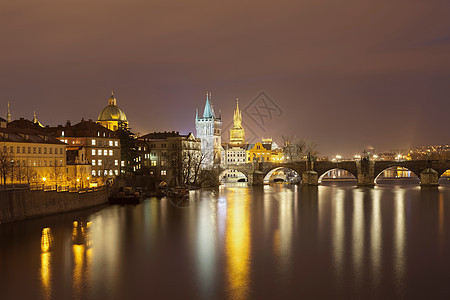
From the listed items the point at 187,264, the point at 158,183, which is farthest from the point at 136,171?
the point at 187,264

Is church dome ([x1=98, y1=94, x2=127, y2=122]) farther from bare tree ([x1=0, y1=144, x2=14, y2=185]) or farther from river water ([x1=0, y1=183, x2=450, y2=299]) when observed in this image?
river water ([x1=0, y1=183, x2=450, y2=299])

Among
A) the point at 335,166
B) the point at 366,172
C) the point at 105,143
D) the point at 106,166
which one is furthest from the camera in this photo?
the point at 335,166

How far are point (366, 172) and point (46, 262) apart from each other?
74.8 meters

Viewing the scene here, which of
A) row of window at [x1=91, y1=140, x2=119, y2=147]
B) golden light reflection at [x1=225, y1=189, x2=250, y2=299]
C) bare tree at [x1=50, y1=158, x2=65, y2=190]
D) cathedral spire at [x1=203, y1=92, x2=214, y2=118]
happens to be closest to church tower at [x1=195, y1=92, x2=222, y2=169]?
cathedral spire at [x1=203, y1=92, x2=214, y2=118]

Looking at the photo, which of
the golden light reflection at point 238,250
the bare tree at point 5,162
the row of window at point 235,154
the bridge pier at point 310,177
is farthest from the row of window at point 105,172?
the row of window at point 235,154

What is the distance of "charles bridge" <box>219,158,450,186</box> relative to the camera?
90688 millimetres

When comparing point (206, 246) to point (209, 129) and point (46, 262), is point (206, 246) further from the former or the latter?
point (209, 129)

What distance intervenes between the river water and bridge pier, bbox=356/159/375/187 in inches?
1595

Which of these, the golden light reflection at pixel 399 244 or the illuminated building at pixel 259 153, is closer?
the golden light reflection at pixel 399 244

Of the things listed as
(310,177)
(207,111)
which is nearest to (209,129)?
(207,111)

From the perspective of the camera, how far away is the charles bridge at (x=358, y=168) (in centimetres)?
9069

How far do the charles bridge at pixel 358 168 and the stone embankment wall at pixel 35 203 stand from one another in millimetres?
54651

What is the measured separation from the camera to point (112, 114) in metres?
113

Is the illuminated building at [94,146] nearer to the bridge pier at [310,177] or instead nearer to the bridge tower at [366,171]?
the bridge pier at [310,177]
